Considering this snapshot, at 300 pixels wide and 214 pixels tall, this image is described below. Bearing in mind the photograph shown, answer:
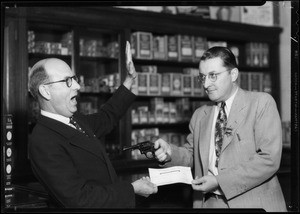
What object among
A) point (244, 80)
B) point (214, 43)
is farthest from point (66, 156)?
point (244, 80)

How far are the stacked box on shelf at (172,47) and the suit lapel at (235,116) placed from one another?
3.26 meters

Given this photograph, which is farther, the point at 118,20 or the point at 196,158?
the point at 118,20

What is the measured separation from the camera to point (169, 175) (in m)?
2.01

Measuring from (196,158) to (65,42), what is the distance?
115 inches

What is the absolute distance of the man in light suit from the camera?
6.45 ft

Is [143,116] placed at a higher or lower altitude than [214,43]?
lower

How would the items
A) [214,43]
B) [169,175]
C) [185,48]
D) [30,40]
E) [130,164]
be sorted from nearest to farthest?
1. [169,175]
2. [30,40]
3. [130,164]
4. [185,48]
5. [214,43]

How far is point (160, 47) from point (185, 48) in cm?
37

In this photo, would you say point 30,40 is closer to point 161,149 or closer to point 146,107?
point 146,107

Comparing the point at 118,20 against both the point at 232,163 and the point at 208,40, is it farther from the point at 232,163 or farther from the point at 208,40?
the point at 232,163

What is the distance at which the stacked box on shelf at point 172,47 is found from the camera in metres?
5.39

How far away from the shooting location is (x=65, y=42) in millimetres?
4695

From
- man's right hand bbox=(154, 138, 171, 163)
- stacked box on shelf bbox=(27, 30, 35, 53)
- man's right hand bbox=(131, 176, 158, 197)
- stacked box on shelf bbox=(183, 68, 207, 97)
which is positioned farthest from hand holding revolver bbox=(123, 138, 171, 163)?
stacked box on shelf bbox=(183, 68, 207, 97)

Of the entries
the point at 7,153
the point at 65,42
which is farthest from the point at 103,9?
the point at 7,153
